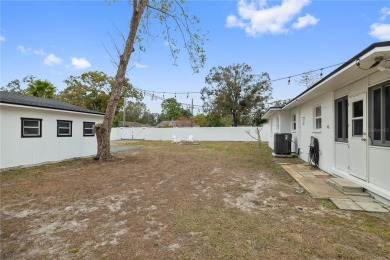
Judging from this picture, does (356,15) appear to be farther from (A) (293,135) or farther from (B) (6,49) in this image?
(B) (6,49)

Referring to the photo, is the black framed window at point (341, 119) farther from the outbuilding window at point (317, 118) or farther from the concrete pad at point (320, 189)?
the outbuilding window at point (317, 118)

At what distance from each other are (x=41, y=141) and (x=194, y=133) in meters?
18.2

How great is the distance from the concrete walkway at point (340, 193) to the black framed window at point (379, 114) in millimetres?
1025

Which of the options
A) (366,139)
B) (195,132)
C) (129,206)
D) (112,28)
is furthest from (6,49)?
(195,132)

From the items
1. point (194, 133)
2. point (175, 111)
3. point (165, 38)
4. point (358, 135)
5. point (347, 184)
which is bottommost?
point (347, 184)

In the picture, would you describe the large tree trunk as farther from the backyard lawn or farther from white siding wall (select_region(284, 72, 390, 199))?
white siding wall (select_region(284, 72, 390, 199))

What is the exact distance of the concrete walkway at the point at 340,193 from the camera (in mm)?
3752

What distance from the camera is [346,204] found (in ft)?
12.6

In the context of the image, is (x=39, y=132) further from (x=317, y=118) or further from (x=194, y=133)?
(x=194, y=133)

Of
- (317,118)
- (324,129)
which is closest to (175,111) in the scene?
(317,118)

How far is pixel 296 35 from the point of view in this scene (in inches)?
481

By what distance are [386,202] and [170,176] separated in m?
4.93

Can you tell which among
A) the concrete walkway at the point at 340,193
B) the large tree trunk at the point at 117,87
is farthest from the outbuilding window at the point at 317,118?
the large tree trunk at the point at 117,87

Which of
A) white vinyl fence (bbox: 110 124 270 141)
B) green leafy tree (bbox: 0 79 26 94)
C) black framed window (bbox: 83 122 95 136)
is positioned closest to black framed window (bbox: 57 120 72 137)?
black framed window (bbox: 83 122 95 136)
